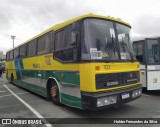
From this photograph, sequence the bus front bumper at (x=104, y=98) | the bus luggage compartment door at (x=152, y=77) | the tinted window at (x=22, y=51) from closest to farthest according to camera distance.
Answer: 1. the bus front bumper at (x=104, y=98)
2. the bus luggage compartment door at (x=152, y=77)
3. the tinted window at (x=22, y=51)

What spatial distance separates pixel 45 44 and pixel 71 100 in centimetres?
325

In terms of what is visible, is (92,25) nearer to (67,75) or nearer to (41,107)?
(67,75)

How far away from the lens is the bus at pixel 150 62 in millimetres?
9023

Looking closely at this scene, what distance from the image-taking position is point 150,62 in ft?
29.8

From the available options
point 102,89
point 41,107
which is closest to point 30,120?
point 41,107

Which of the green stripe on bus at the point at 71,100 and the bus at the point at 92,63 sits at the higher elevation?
the bus at the point at 92,63

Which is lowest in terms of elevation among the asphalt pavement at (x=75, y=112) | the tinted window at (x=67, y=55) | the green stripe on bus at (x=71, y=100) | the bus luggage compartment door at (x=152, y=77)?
the asphalt pavement at (x=75, y=112)

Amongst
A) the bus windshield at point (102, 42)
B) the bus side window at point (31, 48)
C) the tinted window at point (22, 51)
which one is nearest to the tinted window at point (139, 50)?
the bus windshield at point (102, 42)

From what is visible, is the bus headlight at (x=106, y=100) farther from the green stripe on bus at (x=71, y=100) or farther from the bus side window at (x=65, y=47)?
the bus side window at (x=65, y=47)

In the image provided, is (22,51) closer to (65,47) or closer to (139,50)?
(65,47)

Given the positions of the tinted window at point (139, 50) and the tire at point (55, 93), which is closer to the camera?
the tire at point (55, 93)

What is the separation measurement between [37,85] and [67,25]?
4.02 meters

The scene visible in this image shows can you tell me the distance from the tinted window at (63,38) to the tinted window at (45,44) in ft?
1.82

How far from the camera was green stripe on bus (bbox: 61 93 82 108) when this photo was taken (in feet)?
19.4
